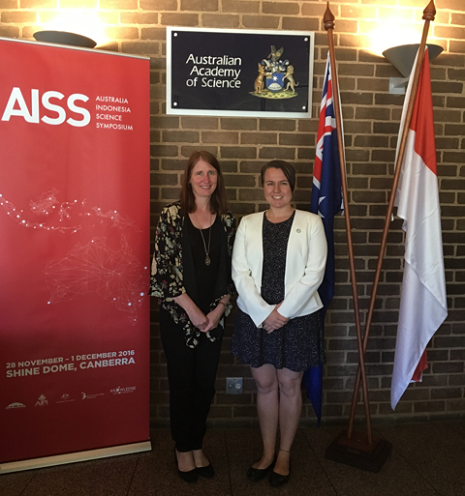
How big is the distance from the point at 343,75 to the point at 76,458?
270 centimetres

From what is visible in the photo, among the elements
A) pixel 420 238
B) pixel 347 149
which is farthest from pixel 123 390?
pixel 347 149

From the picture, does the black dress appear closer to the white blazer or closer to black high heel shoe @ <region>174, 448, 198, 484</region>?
the white blazer

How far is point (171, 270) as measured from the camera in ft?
6.89

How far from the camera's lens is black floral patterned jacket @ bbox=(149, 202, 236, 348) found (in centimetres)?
208

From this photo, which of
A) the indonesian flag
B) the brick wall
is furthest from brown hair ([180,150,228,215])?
the indonesian flag

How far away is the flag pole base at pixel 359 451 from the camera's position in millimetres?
2284

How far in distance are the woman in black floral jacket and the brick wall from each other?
1.56ft

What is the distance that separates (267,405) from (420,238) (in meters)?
1.20

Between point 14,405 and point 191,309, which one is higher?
point 191,309

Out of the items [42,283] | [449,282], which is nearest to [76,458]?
[42,283]

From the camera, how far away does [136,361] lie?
2414 millimetres

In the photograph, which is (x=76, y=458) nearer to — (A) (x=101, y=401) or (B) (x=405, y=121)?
(A) (x=101, y=401)

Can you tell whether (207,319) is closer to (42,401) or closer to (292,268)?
(292,268)

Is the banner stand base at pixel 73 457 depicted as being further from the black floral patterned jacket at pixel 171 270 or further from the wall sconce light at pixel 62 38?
the wall sconce light at pixel 62 38
